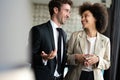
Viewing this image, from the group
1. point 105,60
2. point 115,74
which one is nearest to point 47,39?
point 105,60

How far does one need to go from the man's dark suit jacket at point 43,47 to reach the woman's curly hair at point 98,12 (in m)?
0.17

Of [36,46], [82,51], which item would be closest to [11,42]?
Result: [36,46]

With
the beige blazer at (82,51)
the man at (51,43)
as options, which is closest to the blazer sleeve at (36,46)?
the man at (51,43)

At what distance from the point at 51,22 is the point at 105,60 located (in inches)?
11.8

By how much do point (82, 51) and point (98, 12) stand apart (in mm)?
Answer: 167

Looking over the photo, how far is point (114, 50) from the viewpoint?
0.91 metres

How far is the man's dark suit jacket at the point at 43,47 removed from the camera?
678 mm

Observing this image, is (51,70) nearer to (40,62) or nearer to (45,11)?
(40,62)

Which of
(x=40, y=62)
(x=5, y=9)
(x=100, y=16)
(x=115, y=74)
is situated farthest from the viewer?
(x=115, y=74)

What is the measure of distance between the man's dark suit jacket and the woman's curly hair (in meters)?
0.17

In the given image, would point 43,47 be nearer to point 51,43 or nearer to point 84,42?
point 51,43

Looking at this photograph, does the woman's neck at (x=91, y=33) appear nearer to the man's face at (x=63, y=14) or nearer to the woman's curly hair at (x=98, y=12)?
the woman's curly hair at (x=98, y=12)

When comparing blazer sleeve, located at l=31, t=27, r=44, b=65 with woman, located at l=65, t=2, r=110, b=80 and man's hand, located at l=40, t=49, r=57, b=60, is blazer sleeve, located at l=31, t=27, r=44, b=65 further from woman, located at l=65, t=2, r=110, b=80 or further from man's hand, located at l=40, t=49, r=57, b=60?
woman, located at l=65, t=2, r=110, b=80

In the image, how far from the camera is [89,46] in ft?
2.77
